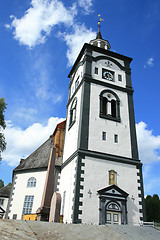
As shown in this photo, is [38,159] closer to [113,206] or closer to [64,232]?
[113,206]

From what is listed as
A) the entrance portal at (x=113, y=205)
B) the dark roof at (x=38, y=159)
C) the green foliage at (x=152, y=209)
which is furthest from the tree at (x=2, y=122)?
the green foliage at (x=152, y=209)

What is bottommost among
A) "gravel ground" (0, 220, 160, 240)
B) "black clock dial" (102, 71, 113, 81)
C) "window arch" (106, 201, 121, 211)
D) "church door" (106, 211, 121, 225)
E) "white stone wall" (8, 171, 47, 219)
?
"gravel ground" (0, 220, 160, 240)

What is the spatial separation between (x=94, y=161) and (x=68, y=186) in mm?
3081

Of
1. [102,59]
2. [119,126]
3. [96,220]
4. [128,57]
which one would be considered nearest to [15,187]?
[96,220]

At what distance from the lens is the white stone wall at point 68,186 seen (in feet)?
57.9

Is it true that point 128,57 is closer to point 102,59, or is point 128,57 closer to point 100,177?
point 102,59

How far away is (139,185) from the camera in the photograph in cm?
1969

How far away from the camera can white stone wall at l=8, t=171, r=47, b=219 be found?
74.1 feet

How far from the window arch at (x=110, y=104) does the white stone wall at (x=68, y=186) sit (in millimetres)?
6756

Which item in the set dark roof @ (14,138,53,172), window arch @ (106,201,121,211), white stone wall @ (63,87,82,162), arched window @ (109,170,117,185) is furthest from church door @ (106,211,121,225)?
dark roof @ (14,138,53,172)

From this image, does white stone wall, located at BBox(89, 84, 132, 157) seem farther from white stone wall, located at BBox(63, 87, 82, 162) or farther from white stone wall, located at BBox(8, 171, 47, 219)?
white stone wall, located at BBox(8, 171, 47, 219)

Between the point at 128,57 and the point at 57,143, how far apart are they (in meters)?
13.9

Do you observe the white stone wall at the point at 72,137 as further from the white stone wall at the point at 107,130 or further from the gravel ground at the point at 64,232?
the gravel ground at the point at 64,232

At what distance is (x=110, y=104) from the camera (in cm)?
2394
